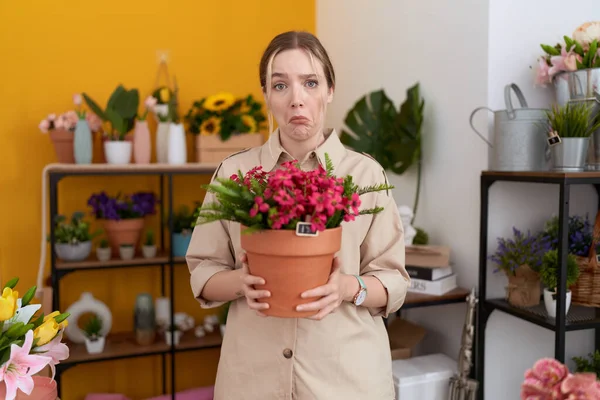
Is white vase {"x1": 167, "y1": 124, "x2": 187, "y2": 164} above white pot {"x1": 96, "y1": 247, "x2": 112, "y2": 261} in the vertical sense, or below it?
above

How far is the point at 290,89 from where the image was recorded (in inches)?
46.3

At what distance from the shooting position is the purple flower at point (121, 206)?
2562mm

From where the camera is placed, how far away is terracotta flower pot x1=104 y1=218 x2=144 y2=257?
2566mm

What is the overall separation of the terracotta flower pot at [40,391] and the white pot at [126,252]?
1636 millimetres

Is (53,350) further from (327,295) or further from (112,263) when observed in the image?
(112,263)

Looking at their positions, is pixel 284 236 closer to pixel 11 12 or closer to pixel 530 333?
pixel 530 333

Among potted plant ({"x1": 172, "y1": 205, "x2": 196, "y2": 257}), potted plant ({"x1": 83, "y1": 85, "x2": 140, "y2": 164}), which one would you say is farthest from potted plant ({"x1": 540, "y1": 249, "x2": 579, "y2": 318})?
potted plant ({"x1": 83, "y1": 85, "x2": 140, "y2": 164})

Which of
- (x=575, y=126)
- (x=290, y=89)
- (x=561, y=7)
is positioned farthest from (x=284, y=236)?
(x=561, y=7)

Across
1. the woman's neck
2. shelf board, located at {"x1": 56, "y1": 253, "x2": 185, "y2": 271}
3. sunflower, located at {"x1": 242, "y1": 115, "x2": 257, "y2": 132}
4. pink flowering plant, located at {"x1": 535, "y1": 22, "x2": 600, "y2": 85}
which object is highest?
pink flowering plant, located at {"x1": 535, "y1": 22, "x2": 600, "y2": 85}

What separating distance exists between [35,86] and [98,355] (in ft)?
4.15

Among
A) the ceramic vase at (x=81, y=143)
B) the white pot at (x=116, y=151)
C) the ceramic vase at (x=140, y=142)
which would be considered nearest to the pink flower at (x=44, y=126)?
the ceramic vase at (x=81, y=143)

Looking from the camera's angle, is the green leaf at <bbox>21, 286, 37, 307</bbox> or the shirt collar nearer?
the green leaf at <bbox>21, 286, 37, 307</bbox>

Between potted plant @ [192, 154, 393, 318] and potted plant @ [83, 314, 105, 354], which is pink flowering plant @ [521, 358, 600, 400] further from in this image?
potted plant @ [83, 314, 105, 354]

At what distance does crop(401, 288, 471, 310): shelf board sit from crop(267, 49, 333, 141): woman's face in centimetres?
99
